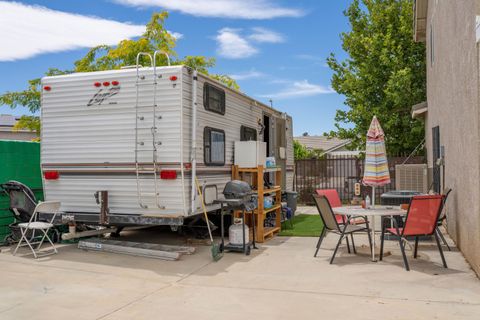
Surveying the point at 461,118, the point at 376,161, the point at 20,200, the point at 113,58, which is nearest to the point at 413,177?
the point at 461,118

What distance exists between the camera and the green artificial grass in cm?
931

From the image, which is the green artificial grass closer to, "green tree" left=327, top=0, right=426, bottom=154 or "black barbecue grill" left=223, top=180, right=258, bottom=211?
"black barbecue grill" left=223, top=180, right=258, bottom=211

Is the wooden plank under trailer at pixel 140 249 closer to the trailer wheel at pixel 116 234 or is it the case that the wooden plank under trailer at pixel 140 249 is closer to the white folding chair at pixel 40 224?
the white folding chair at pixel 40 224

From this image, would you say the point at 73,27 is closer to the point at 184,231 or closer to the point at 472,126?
the point at 184,231

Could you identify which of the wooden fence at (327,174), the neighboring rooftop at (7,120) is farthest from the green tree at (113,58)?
the neighboring rooftop at (7,120)

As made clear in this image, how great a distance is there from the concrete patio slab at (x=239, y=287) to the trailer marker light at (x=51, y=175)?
1.25 m

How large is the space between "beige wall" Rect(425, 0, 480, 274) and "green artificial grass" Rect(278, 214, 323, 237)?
259 centimetres

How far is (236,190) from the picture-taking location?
7723 millimetres

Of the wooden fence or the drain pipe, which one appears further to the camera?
the wooden fence

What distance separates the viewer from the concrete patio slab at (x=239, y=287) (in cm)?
455

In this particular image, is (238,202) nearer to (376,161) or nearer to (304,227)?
(376,161)

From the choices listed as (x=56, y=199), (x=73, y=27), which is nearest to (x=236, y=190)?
(x=56, y=199)

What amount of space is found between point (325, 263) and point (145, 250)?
8.85ft

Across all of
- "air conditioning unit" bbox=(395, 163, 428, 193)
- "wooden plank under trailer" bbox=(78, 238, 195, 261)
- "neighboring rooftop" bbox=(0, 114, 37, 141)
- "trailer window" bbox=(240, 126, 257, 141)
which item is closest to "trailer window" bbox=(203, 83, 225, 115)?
"trailer window" bbox=(240, 126, 257, 141)
